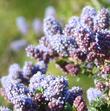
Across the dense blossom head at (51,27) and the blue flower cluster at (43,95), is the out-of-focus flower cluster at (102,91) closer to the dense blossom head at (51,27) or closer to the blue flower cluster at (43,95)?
the blue flower cluster at (43,95)

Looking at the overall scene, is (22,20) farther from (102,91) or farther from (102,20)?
(102,91)

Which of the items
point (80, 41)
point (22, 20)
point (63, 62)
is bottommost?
point (80, 41)

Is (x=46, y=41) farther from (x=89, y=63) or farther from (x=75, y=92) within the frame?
(x=75, y=92)

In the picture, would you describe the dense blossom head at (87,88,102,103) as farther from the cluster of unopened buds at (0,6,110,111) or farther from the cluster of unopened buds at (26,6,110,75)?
the cluster of unopened buds at (26,6,110,75)

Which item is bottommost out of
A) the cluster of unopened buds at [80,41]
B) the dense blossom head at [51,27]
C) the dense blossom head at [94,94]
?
the dense blossom head at [94,94]

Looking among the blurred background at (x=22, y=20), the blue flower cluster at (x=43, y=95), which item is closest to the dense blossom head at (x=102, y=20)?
the blue flower cluster at (x=43, y=95)

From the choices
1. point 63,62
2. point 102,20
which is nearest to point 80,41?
point 102,20

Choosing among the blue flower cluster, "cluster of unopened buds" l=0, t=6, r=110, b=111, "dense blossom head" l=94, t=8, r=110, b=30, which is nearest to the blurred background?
"cluster of unopened buds" l=0, t=6, r=110, b=111
